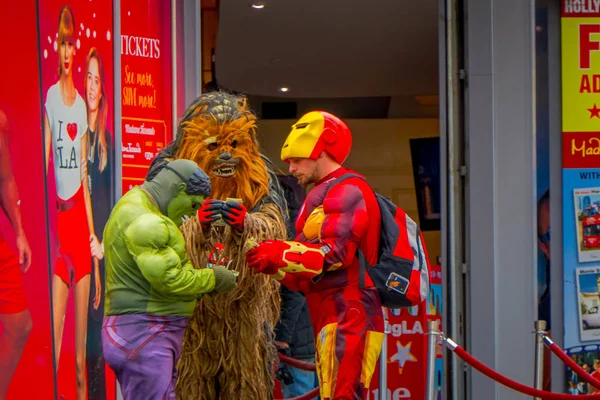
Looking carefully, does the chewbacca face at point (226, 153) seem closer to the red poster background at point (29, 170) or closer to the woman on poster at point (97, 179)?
the woman on poster at point (97, 179)

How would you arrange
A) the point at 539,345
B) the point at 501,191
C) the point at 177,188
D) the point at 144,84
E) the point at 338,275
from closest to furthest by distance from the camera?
the point at 177,188 < the point at 338,275 < the point at 539,345 < the point at 144,84 < the point at 501,191

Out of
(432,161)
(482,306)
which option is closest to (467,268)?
(482,306)

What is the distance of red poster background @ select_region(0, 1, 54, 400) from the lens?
4.05 metres

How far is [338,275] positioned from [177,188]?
2.53 ft

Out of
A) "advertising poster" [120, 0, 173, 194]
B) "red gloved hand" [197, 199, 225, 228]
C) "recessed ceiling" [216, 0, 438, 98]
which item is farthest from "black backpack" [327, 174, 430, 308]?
"recessed ceiling" [216, 0, 438, 98]

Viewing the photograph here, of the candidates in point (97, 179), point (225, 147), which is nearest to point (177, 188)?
point (225, 147)

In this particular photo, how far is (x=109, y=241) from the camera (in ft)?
13.7

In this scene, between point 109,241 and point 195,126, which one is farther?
point 195,126

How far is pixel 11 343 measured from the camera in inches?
157

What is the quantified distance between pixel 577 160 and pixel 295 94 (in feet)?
16.3

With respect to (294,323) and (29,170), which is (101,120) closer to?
(29,170)

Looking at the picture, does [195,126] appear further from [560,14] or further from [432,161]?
[432,161]

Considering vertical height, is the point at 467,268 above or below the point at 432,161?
below

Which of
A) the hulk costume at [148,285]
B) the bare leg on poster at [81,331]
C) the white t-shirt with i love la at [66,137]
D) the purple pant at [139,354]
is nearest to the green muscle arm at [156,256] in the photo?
the hulk costume at [148,285]
